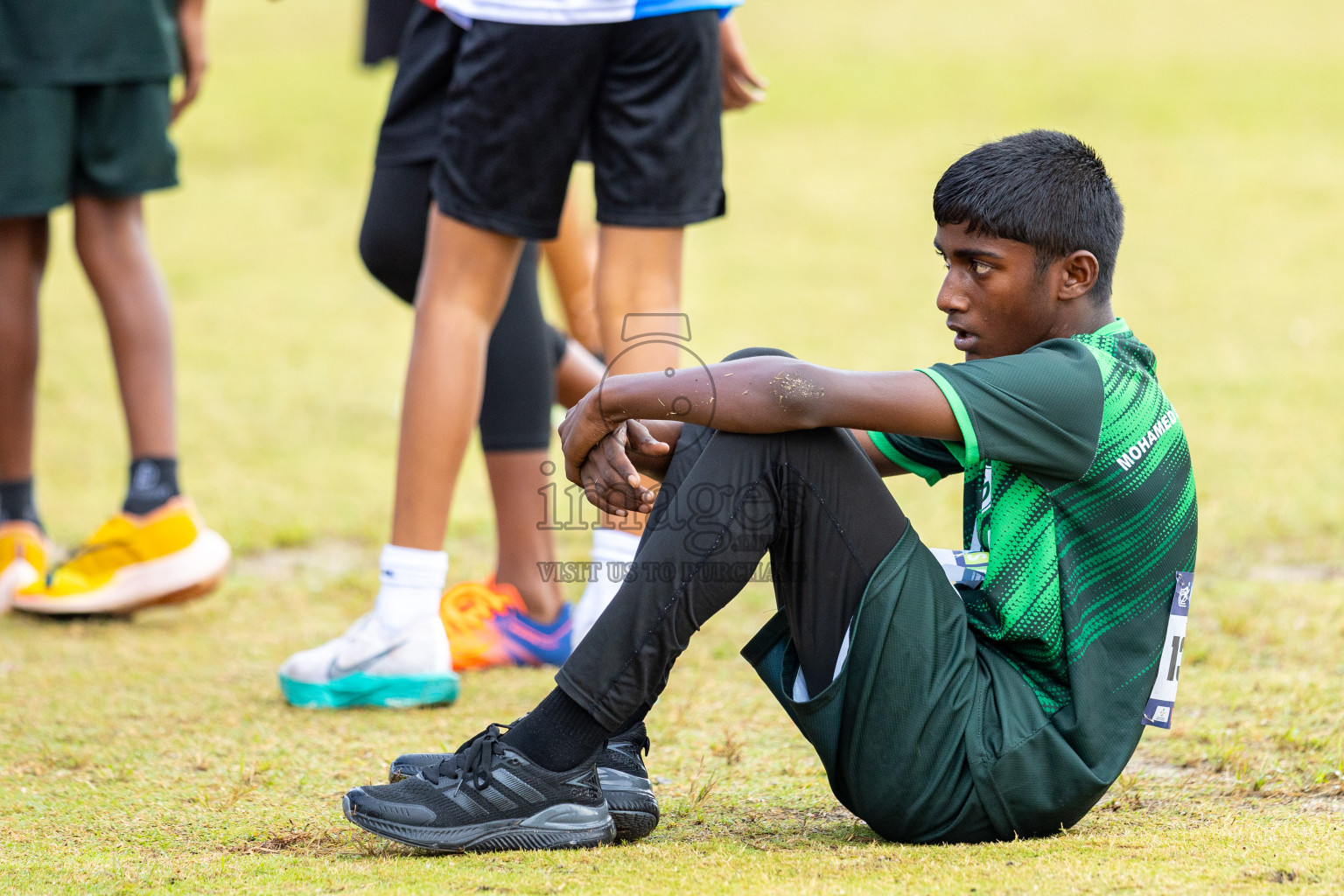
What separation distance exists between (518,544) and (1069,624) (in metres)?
1.53

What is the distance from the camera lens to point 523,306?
3.17 meters

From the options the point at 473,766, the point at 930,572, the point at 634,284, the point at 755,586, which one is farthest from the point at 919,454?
the point at 755,586

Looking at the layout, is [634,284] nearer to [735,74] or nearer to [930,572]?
[735,74]

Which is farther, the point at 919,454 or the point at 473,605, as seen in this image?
the point at 473,605

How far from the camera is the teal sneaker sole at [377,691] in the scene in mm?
2703

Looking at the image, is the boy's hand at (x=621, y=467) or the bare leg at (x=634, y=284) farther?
the bare leg at (x=634, y=284)

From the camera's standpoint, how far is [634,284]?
9.20 ft

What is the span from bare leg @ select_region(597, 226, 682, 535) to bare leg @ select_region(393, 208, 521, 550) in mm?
204

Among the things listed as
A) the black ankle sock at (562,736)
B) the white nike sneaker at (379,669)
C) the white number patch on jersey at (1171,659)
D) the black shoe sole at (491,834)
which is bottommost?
the white nike sneaker at (379,669)

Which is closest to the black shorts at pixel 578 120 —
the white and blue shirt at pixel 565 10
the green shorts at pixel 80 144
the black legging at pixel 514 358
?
the white and blue shirt at pixel 565 10

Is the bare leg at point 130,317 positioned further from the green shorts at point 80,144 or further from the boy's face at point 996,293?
the boy's face at point 996,293

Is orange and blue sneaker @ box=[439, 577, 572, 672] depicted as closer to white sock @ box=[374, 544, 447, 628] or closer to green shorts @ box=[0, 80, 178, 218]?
white sock @ box=[374, 544, 447, 628]

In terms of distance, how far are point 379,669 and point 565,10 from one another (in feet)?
4.05

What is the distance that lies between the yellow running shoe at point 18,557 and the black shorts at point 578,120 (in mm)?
1483
